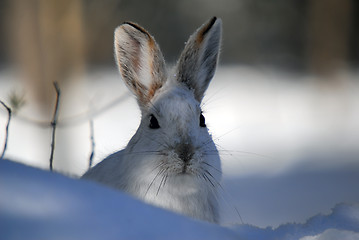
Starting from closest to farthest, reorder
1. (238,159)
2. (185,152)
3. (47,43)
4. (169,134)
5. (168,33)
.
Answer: (185,152), (169,134), (238,159), (47,43), (168,33)

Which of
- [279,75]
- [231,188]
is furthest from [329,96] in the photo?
[231,188]

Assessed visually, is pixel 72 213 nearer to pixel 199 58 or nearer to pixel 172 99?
pixel 172 99

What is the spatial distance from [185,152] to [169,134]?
211mm

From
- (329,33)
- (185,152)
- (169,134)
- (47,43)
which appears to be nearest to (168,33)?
(329,33)

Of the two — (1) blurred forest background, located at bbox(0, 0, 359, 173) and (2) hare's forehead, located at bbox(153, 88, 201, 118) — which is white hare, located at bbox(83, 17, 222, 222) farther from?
(1) blurred forest background, located at bbox(0, 0, 359, 173)

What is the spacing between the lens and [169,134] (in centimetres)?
268

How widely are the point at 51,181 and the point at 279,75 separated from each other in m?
16.2

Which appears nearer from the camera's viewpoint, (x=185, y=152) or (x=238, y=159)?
(x=185, y=152)

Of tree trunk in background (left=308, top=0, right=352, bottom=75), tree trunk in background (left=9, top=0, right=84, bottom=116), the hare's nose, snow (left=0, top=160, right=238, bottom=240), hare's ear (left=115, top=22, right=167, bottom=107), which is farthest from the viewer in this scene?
tree trunk in background (left=308, top=0, right=352, bottom=75)

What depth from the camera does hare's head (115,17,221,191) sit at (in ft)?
8.45

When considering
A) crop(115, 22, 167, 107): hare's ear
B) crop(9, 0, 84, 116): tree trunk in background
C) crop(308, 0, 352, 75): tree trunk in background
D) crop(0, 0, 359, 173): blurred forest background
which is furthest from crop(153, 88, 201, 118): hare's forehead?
crop(308, 0, 352, 75): tree trunk in background

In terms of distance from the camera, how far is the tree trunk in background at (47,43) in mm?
7969

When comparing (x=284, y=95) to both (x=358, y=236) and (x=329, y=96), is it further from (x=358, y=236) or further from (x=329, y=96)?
(x=358, y=236)

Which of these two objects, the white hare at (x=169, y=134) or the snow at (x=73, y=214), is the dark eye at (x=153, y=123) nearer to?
the white hare at (x=169, y=134)
